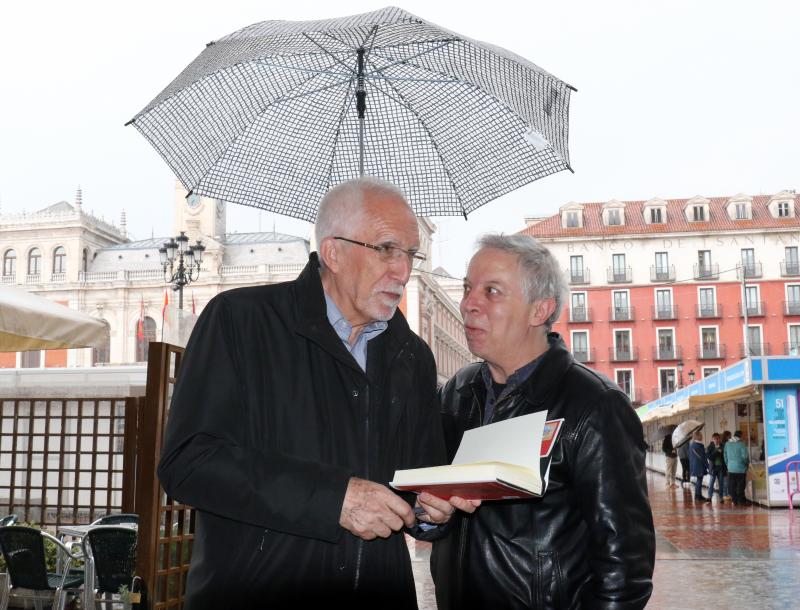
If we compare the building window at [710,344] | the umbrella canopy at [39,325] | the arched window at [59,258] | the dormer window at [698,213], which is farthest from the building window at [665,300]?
the umbrella canopy at [39,325]

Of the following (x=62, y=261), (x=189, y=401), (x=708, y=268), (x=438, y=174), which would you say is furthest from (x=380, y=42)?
(x=62, y=261)

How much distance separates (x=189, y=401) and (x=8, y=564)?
4.35 m

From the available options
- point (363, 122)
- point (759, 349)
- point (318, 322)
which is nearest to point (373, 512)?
point (318, 322)

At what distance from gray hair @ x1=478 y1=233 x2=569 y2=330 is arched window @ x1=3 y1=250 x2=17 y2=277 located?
69293 mm

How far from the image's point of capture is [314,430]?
1870 millimetres

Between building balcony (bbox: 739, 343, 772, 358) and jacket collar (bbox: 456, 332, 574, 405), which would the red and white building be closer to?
building balcony (bbox: 739, 343, 772, 358)

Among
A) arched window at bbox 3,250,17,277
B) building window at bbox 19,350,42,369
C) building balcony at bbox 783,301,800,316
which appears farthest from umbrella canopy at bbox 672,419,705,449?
arched window at bbox 3,250,17,277

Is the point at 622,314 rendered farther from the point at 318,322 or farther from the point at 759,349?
the point at 318,322

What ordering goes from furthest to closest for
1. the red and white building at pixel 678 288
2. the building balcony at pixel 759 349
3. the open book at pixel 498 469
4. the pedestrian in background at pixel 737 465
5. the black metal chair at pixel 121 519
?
the red and white building at pixel 678 288 < the building balcony at pixel 759 349 < the pedestrian in background at pixel 737 465 < the black metal chair at pixel 121 519 < the open book at pixel 498 469

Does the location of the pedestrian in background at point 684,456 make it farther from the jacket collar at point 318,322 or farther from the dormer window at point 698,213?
the dormer window at point 698,213

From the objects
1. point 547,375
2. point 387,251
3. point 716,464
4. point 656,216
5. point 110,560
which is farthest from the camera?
point 656,216

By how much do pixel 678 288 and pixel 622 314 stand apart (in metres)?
3.40

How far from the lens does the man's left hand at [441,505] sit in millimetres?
1816

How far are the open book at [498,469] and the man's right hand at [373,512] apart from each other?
0.11 ft
